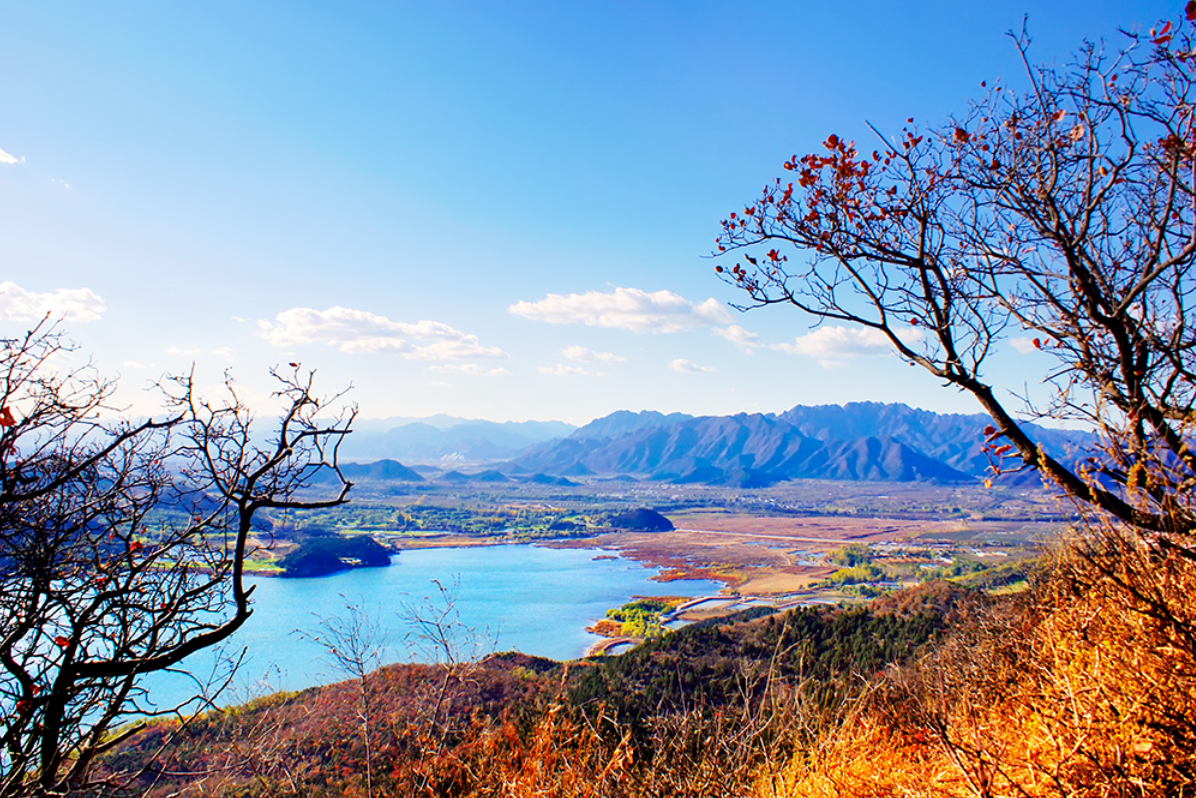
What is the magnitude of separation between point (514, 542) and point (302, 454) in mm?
66550

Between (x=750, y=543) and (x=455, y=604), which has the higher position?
(x=455, y=604)

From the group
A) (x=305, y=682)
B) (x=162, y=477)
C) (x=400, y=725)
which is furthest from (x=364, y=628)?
(x=162, y=477)

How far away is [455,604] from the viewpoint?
33.7 m

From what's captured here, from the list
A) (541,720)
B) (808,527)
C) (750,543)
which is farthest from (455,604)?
(808,527)

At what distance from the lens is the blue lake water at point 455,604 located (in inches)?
822

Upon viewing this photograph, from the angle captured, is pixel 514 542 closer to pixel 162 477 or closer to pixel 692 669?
pixel 692 669

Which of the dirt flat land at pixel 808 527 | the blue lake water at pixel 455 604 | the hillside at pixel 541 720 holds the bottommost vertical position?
the dirt flat land at pixel 808 527

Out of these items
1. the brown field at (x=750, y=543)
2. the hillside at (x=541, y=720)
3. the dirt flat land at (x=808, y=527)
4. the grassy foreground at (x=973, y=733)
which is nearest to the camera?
the grassy foreground at (x=973, y=733)

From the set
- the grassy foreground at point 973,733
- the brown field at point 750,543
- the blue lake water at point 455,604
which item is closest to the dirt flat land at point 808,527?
the brown field at point 750,543

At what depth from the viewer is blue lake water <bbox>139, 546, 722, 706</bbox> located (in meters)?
20.9

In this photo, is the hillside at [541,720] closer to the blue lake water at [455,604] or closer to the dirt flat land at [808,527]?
the blue lake water at [455,604]

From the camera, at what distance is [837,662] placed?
14797mm

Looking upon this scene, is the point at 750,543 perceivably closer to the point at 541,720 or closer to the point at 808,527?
the point at 808,527

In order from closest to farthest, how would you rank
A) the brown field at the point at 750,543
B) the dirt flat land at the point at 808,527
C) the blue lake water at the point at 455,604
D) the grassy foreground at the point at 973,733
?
1. the grassy foreground at the point at 973,733
2. the blue lake water at the point at 455,604
3. the brown field at the point at 750,543
4. the dirt flat land at the point at 808,527
